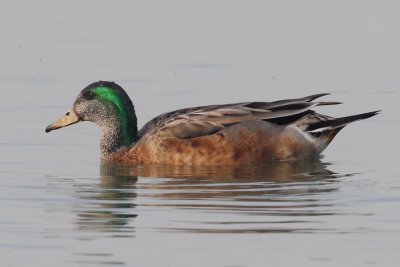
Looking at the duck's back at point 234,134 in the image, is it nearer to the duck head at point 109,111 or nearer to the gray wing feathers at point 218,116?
the gray wing feathers at point 218,116

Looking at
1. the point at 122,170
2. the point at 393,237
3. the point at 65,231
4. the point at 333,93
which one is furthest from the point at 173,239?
the point at 333,93

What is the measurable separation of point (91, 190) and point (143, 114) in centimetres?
443

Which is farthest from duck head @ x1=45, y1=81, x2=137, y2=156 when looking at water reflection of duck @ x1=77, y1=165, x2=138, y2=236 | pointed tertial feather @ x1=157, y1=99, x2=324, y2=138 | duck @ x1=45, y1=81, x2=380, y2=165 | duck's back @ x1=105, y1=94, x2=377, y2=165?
water reflection of duck @ x1=77, y1=165, x2=138, y2=236

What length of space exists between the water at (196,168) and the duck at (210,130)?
9.5 inches

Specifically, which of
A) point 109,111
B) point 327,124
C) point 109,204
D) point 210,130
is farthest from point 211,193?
point 109,111

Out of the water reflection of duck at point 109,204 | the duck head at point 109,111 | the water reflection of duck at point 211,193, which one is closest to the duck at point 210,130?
the duck head at point 109,111

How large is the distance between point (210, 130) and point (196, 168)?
511mm

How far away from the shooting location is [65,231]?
12812 millimetres

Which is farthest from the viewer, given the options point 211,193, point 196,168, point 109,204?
point 196,168

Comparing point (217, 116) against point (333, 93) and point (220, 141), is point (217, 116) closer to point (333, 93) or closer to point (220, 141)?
point (220, 141)

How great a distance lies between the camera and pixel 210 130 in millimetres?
16953

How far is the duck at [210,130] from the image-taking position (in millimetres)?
16938

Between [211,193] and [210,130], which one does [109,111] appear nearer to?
[210,130]

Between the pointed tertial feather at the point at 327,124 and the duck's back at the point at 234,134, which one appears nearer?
the duck's back at the point at 234,134
